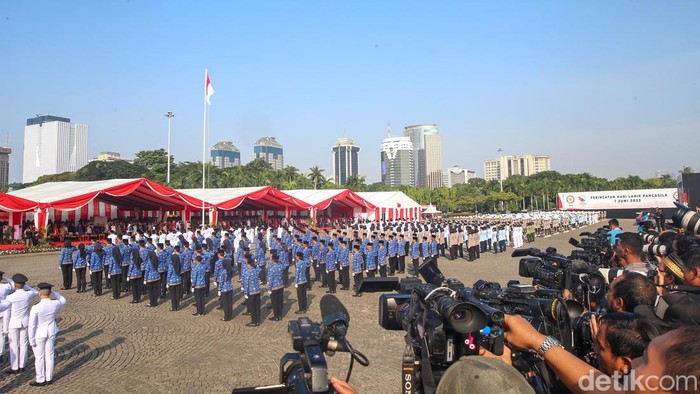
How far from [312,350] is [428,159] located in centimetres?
18872

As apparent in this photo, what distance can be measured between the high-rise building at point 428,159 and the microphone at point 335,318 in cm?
16770

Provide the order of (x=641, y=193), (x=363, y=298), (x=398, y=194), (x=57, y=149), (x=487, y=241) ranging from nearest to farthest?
(x=363, y=298), (x=487, y=241), (x=398, y=194), (x=641, y=193), (x=57, y=149)

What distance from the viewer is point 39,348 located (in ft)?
18.5

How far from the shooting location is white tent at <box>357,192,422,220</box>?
3906 cm

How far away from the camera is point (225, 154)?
184500mm

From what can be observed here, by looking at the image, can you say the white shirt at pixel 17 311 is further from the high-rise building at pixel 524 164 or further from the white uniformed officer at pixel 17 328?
the high-rise building at pixel 524 164

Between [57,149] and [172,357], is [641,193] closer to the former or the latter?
[172,357]

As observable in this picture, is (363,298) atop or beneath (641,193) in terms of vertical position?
beneath

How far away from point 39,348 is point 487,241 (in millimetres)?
19161

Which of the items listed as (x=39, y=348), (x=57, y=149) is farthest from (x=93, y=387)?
(x=57, y=149)

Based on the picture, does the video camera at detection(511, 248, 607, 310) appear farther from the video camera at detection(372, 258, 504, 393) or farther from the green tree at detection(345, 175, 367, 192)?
the green tree at detection(345, 175, 367, 192)

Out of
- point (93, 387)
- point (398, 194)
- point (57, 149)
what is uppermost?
point (57, 149)

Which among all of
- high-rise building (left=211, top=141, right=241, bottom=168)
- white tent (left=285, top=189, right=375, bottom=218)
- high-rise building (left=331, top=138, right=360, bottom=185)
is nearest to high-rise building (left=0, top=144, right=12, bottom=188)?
high-rise building (left=211, top=141, right=241, bottom=168)

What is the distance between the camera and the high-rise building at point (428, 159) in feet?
571
